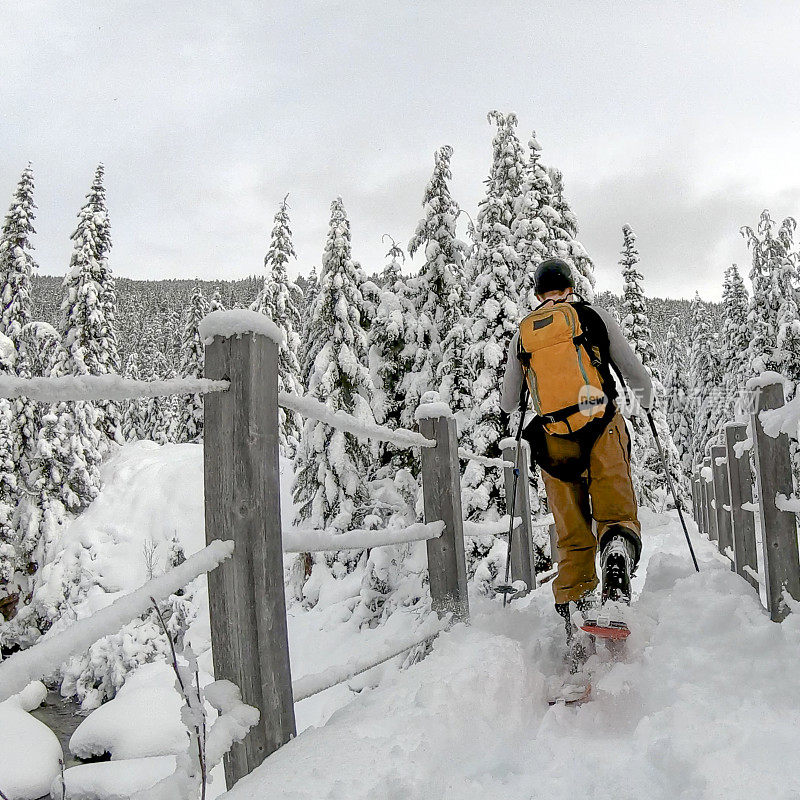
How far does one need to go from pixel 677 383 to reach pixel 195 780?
48.1 metres

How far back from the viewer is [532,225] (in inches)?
579

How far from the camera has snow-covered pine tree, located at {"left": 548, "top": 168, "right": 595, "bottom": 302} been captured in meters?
14.7

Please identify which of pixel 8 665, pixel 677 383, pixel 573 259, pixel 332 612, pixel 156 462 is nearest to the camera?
pixel 8 665

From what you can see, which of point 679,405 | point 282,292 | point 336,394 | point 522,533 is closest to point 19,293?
point 282,292

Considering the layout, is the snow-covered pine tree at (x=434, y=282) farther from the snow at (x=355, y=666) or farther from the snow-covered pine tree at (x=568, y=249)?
the snow at (x=355, y=666)

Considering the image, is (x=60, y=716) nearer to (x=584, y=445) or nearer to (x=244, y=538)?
(x=584, y=445)

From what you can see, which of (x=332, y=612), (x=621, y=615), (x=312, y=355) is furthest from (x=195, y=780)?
(x=312, y=355)

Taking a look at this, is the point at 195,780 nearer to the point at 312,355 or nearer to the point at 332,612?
the point at 332,612

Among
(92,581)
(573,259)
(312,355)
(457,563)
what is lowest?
(92,581)

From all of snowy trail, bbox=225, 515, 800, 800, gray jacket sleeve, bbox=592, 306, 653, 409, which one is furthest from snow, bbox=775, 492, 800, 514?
gray jacket sleeve, bbox=592, 306, 653, 409

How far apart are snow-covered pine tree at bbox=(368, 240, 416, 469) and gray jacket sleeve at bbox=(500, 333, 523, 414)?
1121 cm

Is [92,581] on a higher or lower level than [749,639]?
lower

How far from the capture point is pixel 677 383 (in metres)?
45.0

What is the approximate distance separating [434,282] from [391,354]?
2260 mm
